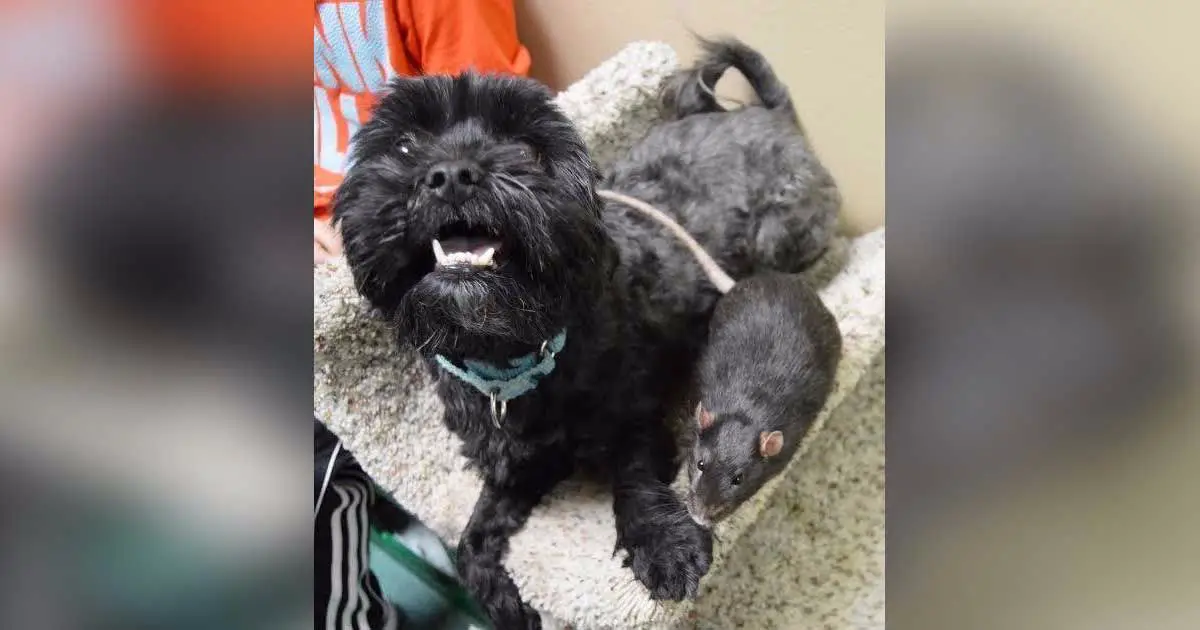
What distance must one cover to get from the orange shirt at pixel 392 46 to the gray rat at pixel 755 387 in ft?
1.37

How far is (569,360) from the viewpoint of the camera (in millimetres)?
728

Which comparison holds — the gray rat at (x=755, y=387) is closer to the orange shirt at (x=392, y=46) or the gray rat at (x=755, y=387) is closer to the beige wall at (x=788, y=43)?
the beige wall at (x=788, y=43)

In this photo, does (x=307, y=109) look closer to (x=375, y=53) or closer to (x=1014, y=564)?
(x=1014, y=564)

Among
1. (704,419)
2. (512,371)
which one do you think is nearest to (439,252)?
(512,371)

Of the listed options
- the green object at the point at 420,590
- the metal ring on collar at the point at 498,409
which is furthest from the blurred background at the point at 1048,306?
the green object at the point at 420,590

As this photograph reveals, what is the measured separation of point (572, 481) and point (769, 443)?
25cm

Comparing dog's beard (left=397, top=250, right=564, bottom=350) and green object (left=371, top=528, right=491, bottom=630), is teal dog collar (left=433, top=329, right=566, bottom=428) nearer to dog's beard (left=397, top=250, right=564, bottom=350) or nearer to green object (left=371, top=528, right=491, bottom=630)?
dog's beard (left=397, top=250, right=564, bottom=350)

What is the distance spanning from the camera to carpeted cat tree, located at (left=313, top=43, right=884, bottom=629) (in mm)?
722

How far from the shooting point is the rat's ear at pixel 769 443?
68 cm

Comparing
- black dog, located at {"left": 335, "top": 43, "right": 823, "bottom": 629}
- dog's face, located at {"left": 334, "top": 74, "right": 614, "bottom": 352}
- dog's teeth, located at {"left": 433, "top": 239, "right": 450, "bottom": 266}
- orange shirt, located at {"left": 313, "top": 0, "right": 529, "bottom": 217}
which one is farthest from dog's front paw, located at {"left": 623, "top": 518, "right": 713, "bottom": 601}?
orange shirt, located at {"left": 313, "top": 0, "right": 529, "bottom": 217}

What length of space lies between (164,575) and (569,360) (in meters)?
0.46

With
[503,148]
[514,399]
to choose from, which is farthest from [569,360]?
[503,148]

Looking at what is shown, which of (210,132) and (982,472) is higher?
(210,132)

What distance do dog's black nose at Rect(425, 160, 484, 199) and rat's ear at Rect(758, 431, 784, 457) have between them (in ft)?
1.16
